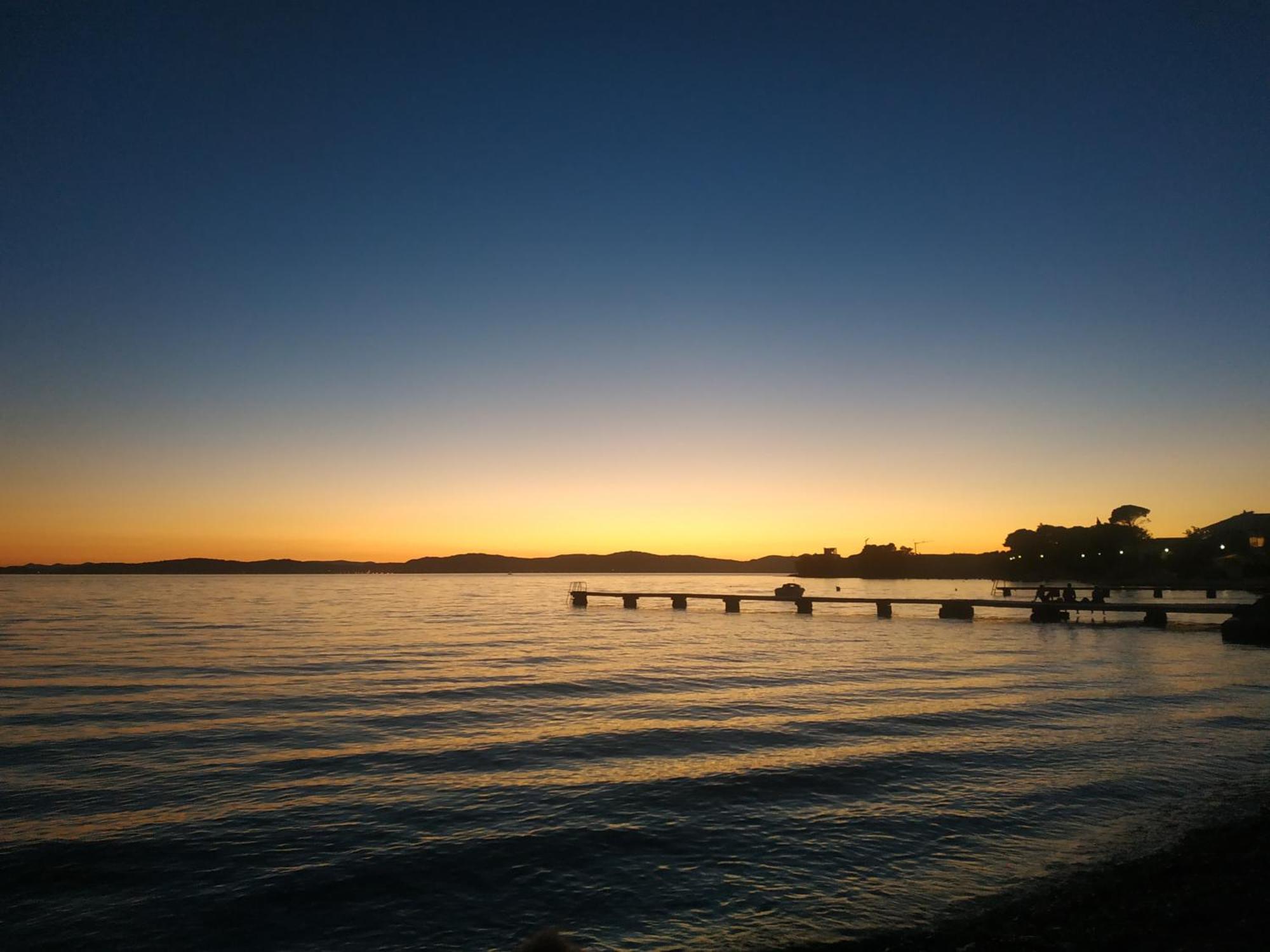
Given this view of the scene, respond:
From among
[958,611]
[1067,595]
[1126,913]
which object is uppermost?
[1067,595]

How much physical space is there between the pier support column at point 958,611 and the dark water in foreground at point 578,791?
31441mm

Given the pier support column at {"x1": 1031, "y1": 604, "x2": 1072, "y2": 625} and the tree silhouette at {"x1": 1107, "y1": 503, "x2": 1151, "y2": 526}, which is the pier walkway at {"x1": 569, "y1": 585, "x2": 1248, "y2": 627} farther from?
the tree silhouette at {"x1": 1107, "y1": 503, "x2": 1151, "y2": 526}

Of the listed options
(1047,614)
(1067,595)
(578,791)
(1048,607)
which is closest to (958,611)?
(1047,614)

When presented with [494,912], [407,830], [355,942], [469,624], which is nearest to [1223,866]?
[494,912]

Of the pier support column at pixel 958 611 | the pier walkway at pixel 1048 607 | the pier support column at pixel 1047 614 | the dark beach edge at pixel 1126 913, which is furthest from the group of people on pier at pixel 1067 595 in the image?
the dark beach edge at pixel 1126 913

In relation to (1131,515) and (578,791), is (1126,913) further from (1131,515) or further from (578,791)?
(1131,515)

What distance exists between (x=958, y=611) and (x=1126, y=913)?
214 ft

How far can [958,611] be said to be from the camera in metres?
69.6

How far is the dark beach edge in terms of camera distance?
8.38 meters

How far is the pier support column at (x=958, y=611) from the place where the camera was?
6900cm

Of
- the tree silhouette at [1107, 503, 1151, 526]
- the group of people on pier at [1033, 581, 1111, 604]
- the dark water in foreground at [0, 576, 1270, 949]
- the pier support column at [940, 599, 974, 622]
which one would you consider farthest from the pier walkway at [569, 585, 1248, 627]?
the tree silhouette at [1107, 503, 1151, 526]

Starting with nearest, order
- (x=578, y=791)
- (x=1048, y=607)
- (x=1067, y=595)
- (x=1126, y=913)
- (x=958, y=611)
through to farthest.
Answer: (x=1126, y=913), (x=578, y=791), (x=1048, y=607), (x=958, y=611), (x=1067, y=595)

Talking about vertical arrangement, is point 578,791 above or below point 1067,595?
below

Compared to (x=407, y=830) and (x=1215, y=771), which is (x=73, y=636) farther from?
(x=1215, y=771)
